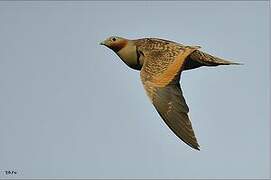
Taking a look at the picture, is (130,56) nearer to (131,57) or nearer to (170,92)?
(131,57)

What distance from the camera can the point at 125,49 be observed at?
32.7ft

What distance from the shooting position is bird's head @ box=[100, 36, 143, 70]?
982cm

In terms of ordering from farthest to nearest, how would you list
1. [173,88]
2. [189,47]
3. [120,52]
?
[120,52] < [189,47] < [173,88]

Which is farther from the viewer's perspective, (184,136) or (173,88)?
(173,88)

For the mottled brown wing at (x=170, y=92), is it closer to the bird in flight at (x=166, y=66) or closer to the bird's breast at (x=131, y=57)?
the bird in flight at (x=166, y=66)

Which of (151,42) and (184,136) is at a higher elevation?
(151,42)

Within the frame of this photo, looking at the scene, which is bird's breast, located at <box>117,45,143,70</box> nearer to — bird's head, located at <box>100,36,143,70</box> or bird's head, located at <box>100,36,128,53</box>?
bird's head, located at <box>100,36,143,70</box>

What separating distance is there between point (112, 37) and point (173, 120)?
2.75 metres

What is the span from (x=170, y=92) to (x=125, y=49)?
72.5 inches

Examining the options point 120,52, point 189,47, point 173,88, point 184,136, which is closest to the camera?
point 184,136

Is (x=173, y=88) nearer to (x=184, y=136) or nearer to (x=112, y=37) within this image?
(x=184, y=136)

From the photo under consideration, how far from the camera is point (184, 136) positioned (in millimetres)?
7867

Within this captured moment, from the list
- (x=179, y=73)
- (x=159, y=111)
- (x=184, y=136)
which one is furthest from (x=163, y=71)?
(x=184, y=136)

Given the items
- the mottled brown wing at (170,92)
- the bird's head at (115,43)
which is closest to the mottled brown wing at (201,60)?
the mottled brown wing at (170,92)
